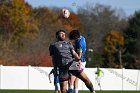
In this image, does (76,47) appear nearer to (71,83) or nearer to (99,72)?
(71,83)

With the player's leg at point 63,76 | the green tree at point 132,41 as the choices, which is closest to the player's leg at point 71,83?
the player's leg at point 63,76

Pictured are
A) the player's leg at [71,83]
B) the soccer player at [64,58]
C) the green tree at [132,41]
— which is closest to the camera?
the soccer player at [64,58]

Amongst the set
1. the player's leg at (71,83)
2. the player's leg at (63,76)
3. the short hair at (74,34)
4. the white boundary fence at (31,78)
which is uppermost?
the short hair at (74,34)

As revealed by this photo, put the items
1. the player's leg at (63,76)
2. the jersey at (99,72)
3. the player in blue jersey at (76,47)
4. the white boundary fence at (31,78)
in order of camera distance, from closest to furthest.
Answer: the player's leg at (63,76) < the player in blue jersey at (76,47) < the white boundary fence at (31,78) < the jersey at (99,72)

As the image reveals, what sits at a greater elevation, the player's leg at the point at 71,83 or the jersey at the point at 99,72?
the player's leg at the point at 71,83

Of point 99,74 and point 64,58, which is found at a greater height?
point 64,58

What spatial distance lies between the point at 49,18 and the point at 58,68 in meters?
66.0

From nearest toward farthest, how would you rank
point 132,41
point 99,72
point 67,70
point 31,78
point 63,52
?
point 63,52 < point 67,70 < point 31,78 < point 99,72 < point 132,41

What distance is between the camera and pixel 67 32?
72.7 m

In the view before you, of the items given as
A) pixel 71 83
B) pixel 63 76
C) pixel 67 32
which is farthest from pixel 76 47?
pixel 67 32

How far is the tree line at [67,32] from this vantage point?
6700 centimetres

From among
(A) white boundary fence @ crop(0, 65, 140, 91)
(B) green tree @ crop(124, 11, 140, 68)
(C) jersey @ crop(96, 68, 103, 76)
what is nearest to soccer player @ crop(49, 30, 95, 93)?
(A) white boundary fence @ crop(0, 65, 140, 91)

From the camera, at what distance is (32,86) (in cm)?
4172

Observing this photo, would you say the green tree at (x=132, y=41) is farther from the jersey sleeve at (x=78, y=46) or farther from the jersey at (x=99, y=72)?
the jersey sleeve at (x=78, y=46)
